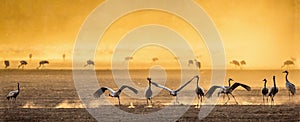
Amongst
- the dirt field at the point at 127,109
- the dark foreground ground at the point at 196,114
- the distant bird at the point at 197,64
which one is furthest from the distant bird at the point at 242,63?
the dark foreground ground at the point at 196,114

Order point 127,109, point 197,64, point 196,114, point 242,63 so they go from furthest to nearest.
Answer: point 197,64
point 242,63
point 127,109
point 196,114

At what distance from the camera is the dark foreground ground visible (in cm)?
1285

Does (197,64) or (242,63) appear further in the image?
(197,64)

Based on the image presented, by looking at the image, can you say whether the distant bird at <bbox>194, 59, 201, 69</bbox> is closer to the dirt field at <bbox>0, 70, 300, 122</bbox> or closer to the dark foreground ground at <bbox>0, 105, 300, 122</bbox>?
the dirt field at <bbox>0, 70, 300, 122</bbox>

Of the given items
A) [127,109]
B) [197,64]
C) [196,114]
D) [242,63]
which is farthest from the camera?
[197,64]

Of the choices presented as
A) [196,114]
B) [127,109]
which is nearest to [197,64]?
[127,109]

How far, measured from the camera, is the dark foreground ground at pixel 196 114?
42.2 ft

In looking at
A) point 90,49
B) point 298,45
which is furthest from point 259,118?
point 90,49

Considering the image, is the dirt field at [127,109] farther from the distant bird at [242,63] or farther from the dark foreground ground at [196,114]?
the distant bird at [242,63]

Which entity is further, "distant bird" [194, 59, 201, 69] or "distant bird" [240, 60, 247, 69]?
"distant bird" [194, 59, 201, 69]

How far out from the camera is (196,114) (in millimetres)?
13688

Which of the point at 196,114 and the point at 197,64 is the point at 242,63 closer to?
the point at 197,64

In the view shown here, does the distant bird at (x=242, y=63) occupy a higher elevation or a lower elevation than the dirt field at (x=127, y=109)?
higher

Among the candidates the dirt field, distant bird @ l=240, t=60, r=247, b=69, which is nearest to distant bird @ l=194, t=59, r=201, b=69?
distant bird @ l=240, t=60, r=247, b=69
